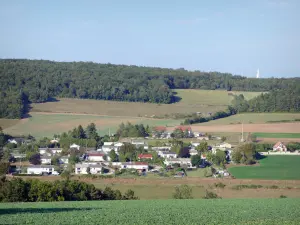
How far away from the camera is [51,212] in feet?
49.1

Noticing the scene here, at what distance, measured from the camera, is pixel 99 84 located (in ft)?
222

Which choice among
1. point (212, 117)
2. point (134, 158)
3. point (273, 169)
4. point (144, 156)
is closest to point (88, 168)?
point (134, 158)

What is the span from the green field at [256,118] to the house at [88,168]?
65.7 feet

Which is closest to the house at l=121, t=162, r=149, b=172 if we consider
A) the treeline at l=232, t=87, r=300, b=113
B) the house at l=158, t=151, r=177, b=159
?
the house at l=158, t=151, r=177, b=159

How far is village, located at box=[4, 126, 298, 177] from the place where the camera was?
110 feet

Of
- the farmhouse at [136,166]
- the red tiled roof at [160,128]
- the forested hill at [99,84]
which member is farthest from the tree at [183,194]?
the forested hill at [99,84]

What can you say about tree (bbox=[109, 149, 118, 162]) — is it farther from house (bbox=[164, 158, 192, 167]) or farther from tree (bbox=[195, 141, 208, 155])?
tree (bbox=[195, 141, 208, 155])

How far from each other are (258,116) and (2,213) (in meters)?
42.6

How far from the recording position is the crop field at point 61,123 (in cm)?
4644

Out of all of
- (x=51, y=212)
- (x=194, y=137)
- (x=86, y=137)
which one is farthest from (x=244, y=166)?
(x=51, y=212)

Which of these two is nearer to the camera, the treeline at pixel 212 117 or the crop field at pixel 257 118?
the crop field at pixel 257 118

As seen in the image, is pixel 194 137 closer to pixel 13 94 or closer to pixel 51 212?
pixel 13 94

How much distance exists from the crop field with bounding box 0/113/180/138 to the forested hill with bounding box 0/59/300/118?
6.69 feet

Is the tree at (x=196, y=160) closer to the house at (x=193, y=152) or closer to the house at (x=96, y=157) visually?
the house at (x=193, y=152)
